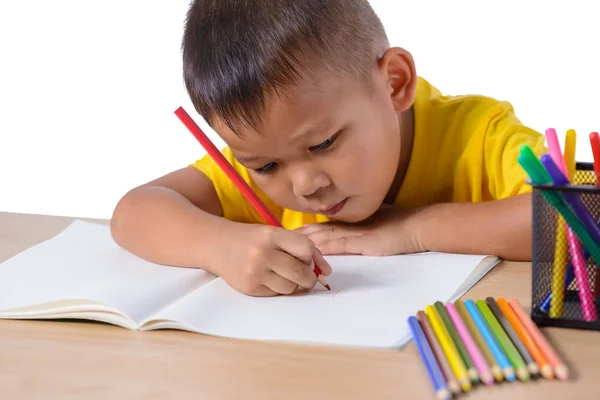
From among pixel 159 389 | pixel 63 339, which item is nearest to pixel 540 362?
pixel 159 389

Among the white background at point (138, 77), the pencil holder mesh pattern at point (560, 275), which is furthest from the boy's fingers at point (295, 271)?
the white background at point (138, 77)

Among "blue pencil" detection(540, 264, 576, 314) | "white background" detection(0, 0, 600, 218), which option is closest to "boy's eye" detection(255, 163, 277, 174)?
"blue pencil" detection(540, 264, 576, 314)

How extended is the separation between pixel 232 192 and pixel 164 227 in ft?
0.66

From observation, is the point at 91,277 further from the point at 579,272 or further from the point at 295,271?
the point at 579,272

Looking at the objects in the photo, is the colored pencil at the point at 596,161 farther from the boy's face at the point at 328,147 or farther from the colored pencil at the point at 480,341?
the boy's face at the point at 328,147

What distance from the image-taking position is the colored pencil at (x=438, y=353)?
0.63 metres

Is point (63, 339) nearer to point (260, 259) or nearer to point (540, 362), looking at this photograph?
point (260, 259)

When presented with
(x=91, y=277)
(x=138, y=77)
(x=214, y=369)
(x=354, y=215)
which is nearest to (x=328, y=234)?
(x=354, y=215)

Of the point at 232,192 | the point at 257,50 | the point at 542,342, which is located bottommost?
the point at 542,342

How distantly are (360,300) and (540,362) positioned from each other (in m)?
0.21

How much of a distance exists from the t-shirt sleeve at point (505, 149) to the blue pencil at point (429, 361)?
0.33 meters

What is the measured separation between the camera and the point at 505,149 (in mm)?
1080

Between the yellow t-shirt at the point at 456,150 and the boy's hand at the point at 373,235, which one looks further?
the yellow t-shirt at the point at 456,150

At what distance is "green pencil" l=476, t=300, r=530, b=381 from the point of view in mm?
645
